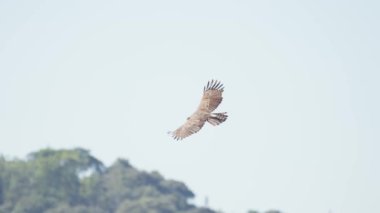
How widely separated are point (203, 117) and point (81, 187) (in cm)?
11497

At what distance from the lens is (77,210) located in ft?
449

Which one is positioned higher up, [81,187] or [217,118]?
[81,187]

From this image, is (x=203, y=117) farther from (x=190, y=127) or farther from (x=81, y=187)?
(x=81, y=187)

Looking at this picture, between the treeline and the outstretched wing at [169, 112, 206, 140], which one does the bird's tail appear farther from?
the treeline

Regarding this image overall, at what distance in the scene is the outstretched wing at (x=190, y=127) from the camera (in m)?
30.3

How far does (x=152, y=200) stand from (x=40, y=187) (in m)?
9.85

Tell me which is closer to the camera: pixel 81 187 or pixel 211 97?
pixel 211 97

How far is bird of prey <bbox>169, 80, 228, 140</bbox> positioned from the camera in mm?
30156

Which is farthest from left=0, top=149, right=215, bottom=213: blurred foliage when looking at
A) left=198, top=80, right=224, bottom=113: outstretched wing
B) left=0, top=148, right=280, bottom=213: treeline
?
left=198, top=80, right=224, bottom=113: outstretched wing

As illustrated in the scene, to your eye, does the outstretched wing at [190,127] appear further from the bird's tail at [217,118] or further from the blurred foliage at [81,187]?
the blurred foliage at [81,187]

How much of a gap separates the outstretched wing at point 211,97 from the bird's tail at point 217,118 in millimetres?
321

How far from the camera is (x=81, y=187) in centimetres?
14462

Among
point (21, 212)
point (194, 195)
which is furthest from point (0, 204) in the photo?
point (194, 195)

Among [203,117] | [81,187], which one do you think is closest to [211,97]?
[203,117]
